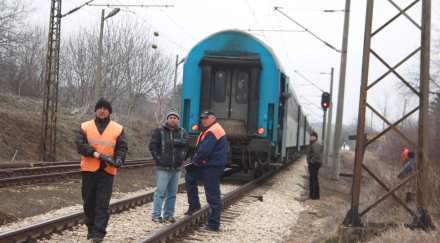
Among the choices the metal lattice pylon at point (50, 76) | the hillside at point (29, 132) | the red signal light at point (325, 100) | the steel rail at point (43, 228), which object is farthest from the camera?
the red signal light at point (325, 100)

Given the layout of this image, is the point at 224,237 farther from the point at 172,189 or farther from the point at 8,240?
the point at 8,240

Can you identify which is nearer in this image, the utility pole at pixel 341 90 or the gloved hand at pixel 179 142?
the gloved hand at pixel 179 142

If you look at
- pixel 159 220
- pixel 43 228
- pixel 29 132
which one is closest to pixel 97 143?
pixel 43 228

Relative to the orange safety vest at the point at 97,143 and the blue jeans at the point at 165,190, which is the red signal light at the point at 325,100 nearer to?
the blue jeans at the point at 165,190

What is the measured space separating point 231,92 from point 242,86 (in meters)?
0.34

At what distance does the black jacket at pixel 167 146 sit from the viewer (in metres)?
8.05

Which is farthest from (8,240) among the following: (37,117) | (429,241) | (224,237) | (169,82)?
(169,82)

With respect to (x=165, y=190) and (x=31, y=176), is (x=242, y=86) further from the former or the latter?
(x=165, y=190)

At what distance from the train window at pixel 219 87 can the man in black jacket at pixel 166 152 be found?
5964 mm

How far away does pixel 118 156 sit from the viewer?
6.35 m

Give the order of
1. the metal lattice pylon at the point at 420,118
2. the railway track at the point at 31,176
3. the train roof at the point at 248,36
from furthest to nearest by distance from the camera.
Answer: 1. the train roof at the point at 248,36
2. the railway track at the point at 31,176
3. the metal lattice pylon at the point at 420,118

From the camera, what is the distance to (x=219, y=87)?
46.1ft

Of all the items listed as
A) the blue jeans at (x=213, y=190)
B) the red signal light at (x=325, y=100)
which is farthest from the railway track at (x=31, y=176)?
the red signal light at (x=325, y=100)

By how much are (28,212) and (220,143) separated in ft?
10.8
